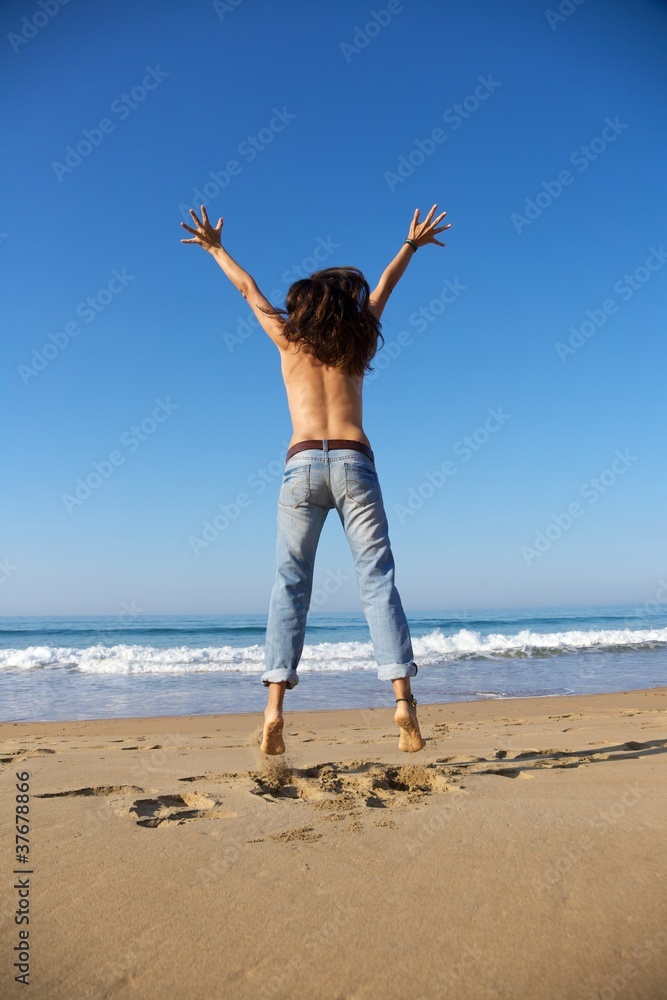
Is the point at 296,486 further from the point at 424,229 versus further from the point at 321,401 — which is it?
the point at 424,229

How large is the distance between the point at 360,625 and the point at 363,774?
28.0 m

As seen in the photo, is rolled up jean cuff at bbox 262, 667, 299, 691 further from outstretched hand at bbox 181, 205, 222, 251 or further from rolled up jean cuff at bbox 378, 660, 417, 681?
outstretched hand at bbox 181, 205, 222, 251

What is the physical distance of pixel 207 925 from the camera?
1317 millimetres

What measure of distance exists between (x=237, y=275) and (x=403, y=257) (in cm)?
93

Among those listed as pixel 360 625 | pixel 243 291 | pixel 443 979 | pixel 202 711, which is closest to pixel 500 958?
pixel 443 979

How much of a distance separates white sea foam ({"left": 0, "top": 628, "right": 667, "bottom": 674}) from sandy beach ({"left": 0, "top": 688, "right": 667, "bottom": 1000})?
9.05 meters

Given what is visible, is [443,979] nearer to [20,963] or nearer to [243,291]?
[20,963]

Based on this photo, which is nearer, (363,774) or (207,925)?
(207,925)

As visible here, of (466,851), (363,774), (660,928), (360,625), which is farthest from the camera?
(360,625)

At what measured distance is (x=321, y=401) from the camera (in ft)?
10.1

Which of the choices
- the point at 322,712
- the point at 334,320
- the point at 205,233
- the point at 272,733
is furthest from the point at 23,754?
the point at 322,712

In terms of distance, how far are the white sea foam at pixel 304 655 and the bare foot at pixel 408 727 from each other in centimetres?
876

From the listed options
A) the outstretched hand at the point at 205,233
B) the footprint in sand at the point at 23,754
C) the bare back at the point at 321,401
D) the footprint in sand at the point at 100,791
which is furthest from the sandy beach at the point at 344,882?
the outstretched hand at the point at 205,233

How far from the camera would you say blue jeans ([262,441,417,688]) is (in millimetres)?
2867
